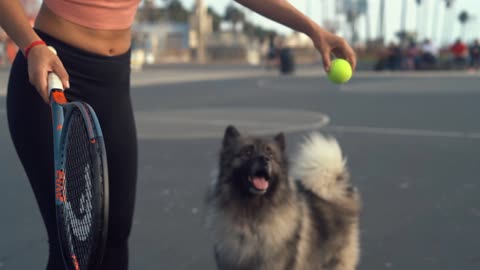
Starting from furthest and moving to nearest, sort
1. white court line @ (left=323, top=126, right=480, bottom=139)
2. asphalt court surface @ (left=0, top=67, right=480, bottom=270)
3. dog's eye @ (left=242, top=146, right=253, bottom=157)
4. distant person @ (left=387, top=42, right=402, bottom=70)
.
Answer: distant person @ (left=387, top=42, right=402, bottom=70), white court line @ (left=323, top=126, right=480, bottom=139), asphalt court surface @ (left=0, top=67, right=480, bottom=270), dog's eye @ (left=242, top=146, right=253, bottom=157)

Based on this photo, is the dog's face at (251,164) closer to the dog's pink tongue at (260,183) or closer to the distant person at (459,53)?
the dog's pink tongue at (260,183)

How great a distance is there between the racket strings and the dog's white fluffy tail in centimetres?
210

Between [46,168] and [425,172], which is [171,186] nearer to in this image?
[425,172]

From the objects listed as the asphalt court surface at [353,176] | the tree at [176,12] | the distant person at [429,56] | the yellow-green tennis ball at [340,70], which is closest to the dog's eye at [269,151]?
the yellow-green tennis ball at [340,70]

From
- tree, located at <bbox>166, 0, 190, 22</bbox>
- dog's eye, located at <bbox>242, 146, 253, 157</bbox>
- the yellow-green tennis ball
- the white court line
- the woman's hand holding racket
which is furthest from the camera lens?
tree, located at <bbox>166, 0, 190, 22</bbox>

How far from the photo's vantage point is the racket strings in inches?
61.5

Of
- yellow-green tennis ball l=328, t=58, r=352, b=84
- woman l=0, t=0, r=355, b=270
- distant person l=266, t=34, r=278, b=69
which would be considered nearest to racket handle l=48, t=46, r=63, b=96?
woman l=0, t=0, r=355, b=270

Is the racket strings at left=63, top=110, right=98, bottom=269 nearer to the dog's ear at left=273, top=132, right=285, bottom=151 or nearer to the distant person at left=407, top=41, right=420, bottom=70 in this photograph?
the dog's ear at left=273, top=132, right=285, bottom=151

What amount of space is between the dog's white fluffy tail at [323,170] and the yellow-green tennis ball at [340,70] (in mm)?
961

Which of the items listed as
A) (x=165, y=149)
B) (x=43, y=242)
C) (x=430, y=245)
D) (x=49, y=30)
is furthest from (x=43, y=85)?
(x=165, y=149)

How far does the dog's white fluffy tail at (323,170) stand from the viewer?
3.67 meters

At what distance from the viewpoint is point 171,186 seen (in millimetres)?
6141

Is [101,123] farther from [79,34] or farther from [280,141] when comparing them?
[280,141]

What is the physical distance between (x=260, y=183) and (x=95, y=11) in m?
1.47
